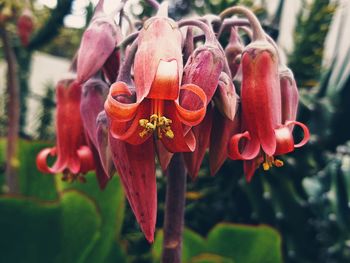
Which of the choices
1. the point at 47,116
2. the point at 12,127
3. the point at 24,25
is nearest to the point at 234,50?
the point at 12,127

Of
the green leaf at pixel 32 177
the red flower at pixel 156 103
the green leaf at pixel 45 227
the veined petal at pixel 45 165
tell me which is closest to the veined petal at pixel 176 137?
the red flower at pixel 156 103

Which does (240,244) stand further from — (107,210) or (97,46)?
(97,46)

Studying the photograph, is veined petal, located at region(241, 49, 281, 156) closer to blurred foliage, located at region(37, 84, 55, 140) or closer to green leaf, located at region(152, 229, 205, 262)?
green leaf, located at region(152, 229, 205, 262)

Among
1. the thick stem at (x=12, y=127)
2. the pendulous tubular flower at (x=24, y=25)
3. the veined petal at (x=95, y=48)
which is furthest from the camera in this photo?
the pendulous tubular flower at (x=24, y=25)

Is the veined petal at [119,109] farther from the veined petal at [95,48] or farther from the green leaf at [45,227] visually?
the green leaf at [45,227]

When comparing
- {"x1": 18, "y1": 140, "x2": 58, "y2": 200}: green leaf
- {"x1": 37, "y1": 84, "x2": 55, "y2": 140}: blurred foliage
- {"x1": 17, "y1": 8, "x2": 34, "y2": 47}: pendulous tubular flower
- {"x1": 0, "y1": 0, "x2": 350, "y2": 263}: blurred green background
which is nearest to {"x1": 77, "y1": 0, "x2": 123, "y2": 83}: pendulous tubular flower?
{"x1": 0, "y1": 0, "x2": 350, "y2": 263}: blurred green background

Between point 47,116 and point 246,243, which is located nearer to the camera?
point 246,243

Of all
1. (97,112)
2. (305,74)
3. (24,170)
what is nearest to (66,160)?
(97,112)
